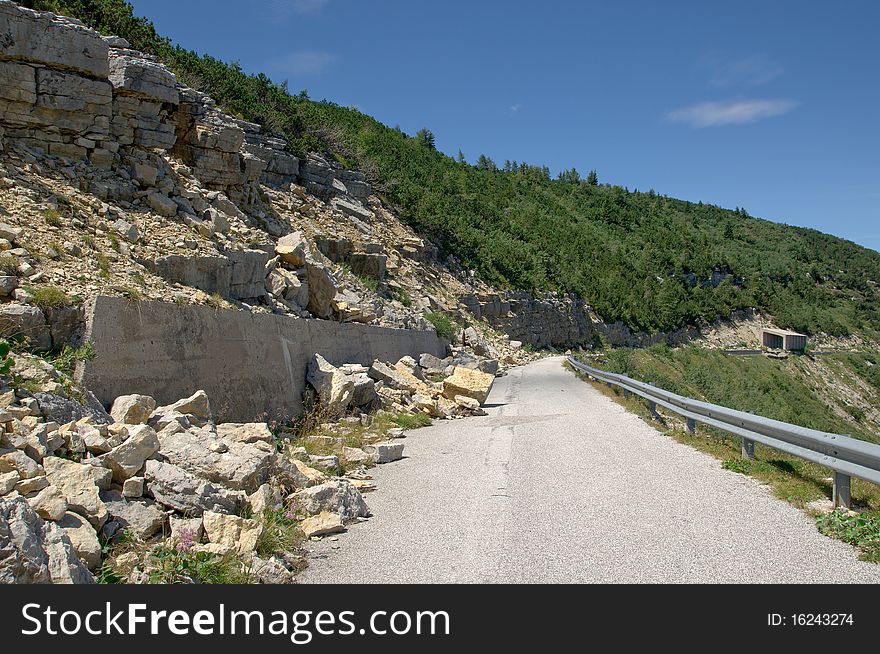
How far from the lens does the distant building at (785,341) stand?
213 feet

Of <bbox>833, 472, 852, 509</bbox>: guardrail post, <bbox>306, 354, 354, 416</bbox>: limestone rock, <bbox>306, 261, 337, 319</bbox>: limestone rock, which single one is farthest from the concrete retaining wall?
<bbox>833, 472, 852, 509</bbox>: guardrail post

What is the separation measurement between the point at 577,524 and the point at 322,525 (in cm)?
241

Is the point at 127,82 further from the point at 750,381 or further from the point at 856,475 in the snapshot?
the point at 750,381

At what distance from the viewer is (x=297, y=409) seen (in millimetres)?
11656

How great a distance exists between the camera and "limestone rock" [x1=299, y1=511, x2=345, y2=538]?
19.0 feet

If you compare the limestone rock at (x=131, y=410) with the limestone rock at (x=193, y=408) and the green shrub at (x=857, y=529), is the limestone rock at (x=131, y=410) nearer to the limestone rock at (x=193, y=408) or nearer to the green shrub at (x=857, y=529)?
the limestone rock at (x=193, y=408)

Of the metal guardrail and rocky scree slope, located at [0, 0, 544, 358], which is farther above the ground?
rocky scree slope, located at [0, 0, 544, 358]

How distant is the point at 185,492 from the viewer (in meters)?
5.35

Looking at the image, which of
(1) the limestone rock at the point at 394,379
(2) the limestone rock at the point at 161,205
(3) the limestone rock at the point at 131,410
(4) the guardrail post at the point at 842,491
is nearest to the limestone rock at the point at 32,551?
(3) the limestone rock at the point at 131,410

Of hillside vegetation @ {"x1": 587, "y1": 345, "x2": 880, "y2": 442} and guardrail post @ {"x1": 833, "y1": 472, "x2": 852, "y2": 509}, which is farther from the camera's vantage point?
hillside vegetation @ {"x1": 587, "y1": 345, "x2": 880, "y2": 442}

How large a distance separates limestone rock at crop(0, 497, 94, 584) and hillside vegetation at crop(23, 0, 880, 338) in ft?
66.8

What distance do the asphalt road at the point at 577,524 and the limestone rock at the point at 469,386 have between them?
526 cm

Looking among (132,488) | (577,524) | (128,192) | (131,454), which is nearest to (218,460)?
(131,454)

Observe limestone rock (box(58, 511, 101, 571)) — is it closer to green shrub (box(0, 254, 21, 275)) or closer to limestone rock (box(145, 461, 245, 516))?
limestone rock (box(145, 461, 245, 516))
